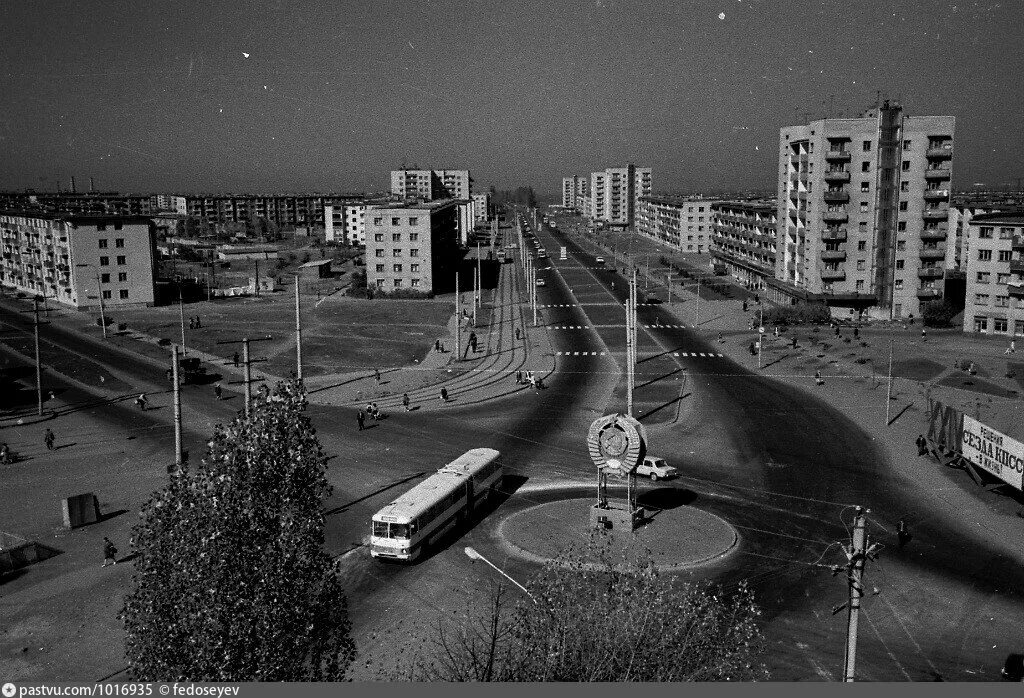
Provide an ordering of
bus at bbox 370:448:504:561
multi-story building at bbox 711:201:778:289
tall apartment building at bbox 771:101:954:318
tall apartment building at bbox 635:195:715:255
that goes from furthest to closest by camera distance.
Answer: tall apartment building at bbox 635:195:715:255, multi-story building at bbox 711:201:778:289, tall apartment building at bbox 771:101:954:318, bus at bbox 370:448:504:561

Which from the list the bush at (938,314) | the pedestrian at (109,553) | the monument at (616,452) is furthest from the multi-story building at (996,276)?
the pedestrian at (109,553)

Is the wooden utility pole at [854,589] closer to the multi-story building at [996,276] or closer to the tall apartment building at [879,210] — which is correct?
the multi-story building at [996,276]

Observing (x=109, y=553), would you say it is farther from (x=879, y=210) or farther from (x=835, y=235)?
(x=879, y=210)

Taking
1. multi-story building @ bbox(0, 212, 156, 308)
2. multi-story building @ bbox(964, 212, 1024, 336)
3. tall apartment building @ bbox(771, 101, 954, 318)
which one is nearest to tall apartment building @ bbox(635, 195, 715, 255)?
tall apartment building @ bbox(771, 101, 954, 318)

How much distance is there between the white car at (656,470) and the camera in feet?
122

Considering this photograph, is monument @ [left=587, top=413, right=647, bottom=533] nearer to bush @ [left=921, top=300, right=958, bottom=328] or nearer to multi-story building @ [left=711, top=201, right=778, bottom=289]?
bush @ [left=921, top=300, right=958, bottom=328]

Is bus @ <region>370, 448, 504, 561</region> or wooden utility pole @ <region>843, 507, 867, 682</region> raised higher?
wooden utility pole @ <region>843, 507, 867, 682</region>

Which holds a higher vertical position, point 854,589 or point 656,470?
point 854,589

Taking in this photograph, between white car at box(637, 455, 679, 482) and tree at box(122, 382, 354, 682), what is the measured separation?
81.1 ft

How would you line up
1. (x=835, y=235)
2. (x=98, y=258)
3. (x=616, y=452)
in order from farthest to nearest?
1. (x=98, y=258)
2. (x=835, y=235)
3. (x=616, y=452)

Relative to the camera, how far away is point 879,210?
3246 inches

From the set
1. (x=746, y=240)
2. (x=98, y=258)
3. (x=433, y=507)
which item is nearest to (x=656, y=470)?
(x=433, y=507)

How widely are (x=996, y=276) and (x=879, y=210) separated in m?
13.8

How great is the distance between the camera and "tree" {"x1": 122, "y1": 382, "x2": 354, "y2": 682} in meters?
12.7
